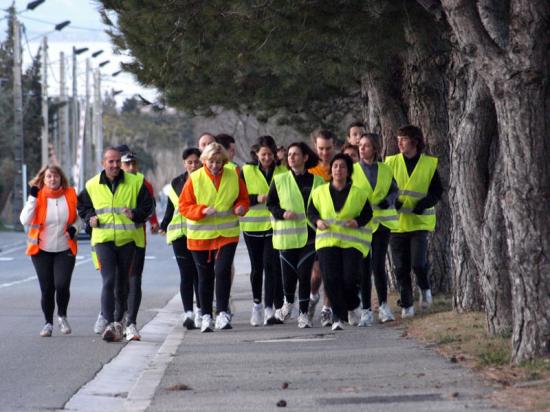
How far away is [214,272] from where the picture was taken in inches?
555

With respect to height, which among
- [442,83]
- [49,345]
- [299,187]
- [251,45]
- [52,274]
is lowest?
[49,345]

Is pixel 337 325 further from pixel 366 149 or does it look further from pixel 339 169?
pixel 366 149

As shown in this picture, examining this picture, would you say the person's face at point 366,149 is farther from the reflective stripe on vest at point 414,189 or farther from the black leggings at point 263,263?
the black leggings at point 263,263

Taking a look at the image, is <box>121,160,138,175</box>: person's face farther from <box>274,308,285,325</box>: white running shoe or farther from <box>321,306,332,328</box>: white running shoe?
<box>321,306,332,328</box>: white running shoe

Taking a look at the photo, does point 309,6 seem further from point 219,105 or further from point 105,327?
point 219,105

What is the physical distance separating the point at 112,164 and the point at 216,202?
107 centimetres

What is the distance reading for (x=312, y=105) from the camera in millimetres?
24469

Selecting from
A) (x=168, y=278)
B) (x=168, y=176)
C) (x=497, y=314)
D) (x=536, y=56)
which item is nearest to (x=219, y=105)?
(x=168, y=278)

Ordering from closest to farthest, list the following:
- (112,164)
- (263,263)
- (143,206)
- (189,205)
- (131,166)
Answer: (112,164)
(143,206)
(189,205)
(131,166)
(263,263)

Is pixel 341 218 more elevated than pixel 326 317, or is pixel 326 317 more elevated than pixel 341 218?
pixel 341 218

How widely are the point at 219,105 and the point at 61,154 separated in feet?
201

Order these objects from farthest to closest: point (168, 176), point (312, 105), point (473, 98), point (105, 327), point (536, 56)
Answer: point (168, 176)
point (312, 105)
point (105, 327)
point (473, 98)
point (536, 56)

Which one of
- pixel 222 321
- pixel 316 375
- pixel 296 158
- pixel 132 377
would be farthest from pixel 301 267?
pixel 316 375

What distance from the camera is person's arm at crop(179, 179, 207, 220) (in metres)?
13.7
